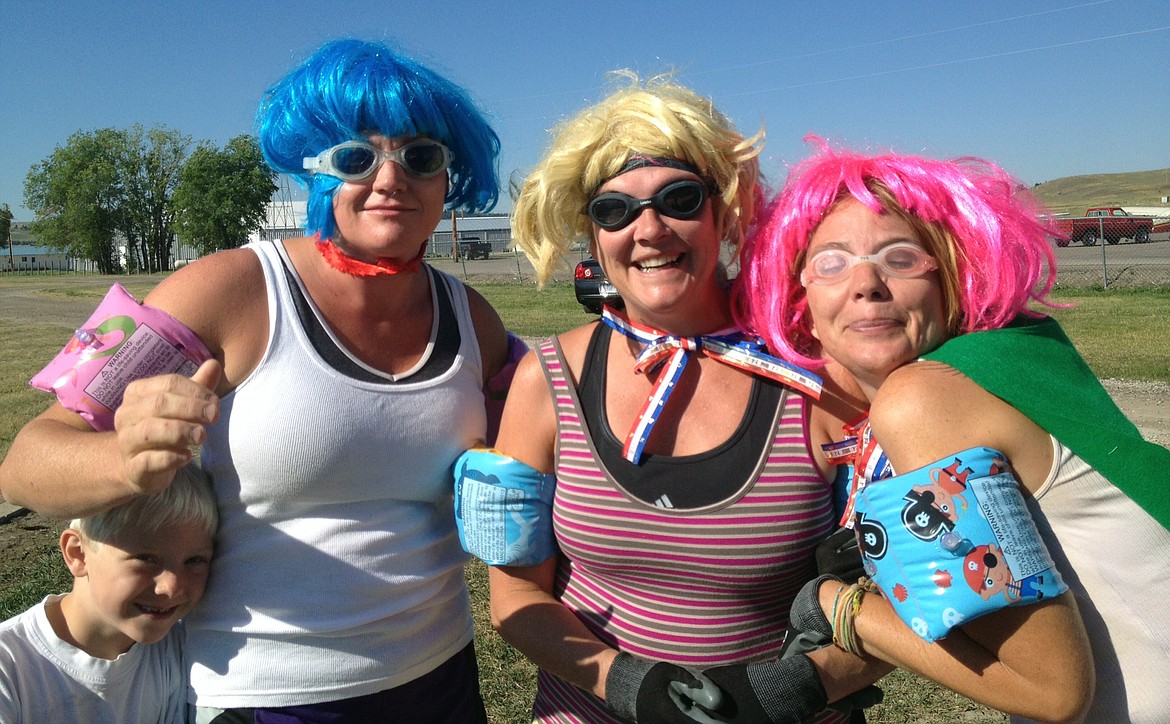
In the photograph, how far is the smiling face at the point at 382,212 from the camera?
2.01 m

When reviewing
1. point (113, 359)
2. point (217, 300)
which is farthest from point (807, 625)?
point (113, 359)

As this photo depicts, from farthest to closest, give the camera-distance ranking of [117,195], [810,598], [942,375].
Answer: [117,195] < [810,598] < [942,375]

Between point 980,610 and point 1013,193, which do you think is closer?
point 980,610

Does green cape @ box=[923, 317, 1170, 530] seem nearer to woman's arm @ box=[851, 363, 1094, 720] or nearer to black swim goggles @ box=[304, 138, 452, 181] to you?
woman's arm @ box=[851, 363, 1094, 720]

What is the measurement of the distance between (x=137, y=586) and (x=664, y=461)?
1.18 m

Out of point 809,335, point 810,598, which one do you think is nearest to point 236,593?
point 810,598

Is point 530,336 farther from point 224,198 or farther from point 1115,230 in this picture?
point 224,198

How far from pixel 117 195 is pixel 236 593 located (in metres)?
70.1

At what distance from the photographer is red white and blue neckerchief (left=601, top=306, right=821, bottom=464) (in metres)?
1.87

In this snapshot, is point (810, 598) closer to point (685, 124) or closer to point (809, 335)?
point (809, 335)

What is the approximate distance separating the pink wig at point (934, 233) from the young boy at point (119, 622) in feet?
4.33

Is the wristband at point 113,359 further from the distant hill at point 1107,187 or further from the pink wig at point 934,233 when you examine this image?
the distant hill at point 1107,187

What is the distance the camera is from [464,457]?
1.97 metres

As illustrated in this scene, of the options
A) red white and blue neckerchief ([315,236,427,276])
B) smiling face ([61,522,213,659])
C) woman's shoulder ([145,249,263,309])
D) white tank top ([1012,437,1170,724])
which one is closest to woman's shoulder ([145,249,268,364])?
woman's shoulder ([145,249,263,309])
